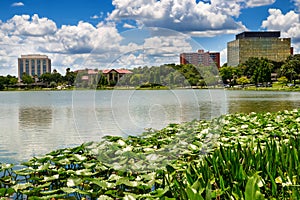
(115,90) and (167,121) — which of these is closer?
(115,90)

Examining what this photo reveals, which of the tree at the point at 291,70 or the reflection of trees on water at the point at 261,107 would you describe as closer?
the reflection of trees on water at the point at 261,107

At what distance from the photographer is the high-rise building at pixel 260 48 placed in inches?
3656

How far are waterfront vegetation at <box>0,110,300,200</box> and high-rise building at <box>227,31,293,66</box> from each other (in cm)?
8988

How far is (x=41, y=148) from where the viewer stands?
6543 mm

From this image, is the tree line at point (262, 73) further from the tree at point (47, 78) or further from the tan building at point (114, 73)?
the tan building at point (114, 73)

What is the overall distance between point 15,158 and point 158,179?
9.36ft

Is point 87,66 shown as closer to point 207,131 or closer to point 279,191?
point 207,131

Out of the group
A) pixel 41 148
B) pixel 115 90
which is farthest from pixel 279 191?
pixel 41 148

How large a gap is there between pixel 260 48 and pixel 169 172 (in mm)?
96060

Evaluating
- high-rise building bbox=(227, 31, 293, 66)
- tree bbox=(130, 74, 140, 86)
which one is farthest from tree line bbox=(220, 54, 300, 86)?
tree bbox=(130, 74, 140, 86)

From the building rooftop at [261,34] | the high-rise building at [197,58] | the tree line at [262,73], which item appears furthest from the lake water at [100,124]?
the building rooftop at [261,34]

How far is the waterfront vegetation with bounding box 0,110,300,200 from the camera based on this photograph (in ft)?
9.13

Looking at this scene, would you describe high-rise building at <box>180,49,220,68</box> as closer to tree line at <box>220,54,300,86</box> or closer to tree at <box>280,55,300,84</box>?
tree line at <box>220,54,300,86</box>

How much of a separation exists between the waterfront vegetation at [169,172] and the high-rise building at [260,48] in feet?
295
